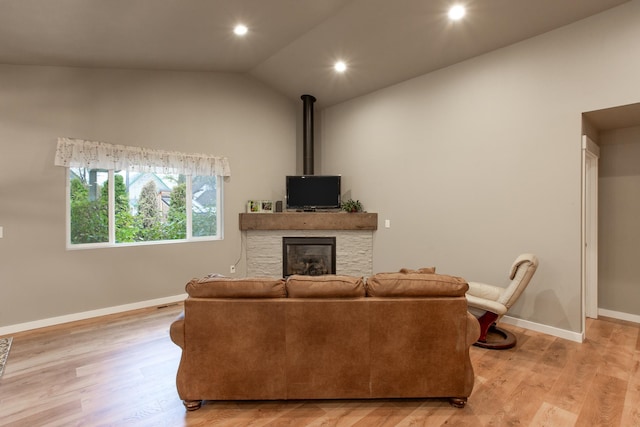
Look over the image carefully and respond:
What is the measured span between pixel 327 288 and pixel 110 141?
360cm

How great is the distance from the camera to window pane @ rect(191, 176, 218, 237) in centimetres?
478

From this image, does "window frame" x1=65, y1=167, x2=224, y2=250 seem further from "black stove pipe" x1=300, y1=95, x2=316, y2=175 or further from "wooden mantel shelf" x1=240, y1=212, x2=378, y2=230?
"black stove pipe" x1=300, y1=95, x2=316, y2=175

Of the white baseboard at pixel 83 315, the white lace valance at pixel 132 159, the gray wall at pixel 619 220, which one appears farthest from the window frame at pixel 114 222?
the gray wall at pixel 619 220

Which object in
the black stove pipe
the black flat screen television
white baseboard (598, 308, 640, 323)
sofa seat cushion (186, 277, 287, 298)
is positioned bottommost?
white baseboard (598, 308, 640, 323)

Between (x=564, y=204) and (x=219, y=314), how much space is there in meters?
3.45

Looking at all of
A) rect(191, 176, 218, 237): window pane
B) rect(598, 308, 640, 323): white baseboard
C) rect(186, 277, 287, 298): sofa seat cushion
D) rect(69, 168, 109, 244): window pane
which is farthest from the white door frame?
rect(69, 168, 109, 244): window pane

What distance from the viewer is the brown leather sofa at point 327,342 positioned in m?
2.03

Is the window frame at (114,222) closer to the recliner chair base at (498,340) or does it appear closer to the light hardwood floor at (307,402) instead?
the light hardwood floor at (307,402)

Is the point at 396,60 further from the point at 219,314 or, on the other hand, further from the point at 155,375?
the point at 155,375

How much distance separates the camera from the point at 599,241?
3.82m

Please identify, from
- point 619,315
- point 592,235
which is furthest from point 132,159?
point 619,315

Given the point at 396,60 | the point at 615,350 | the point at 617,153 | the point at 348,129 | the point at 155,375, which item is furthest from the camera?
the point at 348,129

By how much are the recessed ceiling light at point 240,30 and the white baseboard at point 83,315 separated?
356 cm

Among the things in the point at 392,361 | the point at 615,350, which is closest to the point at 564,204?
the point at 615,350
